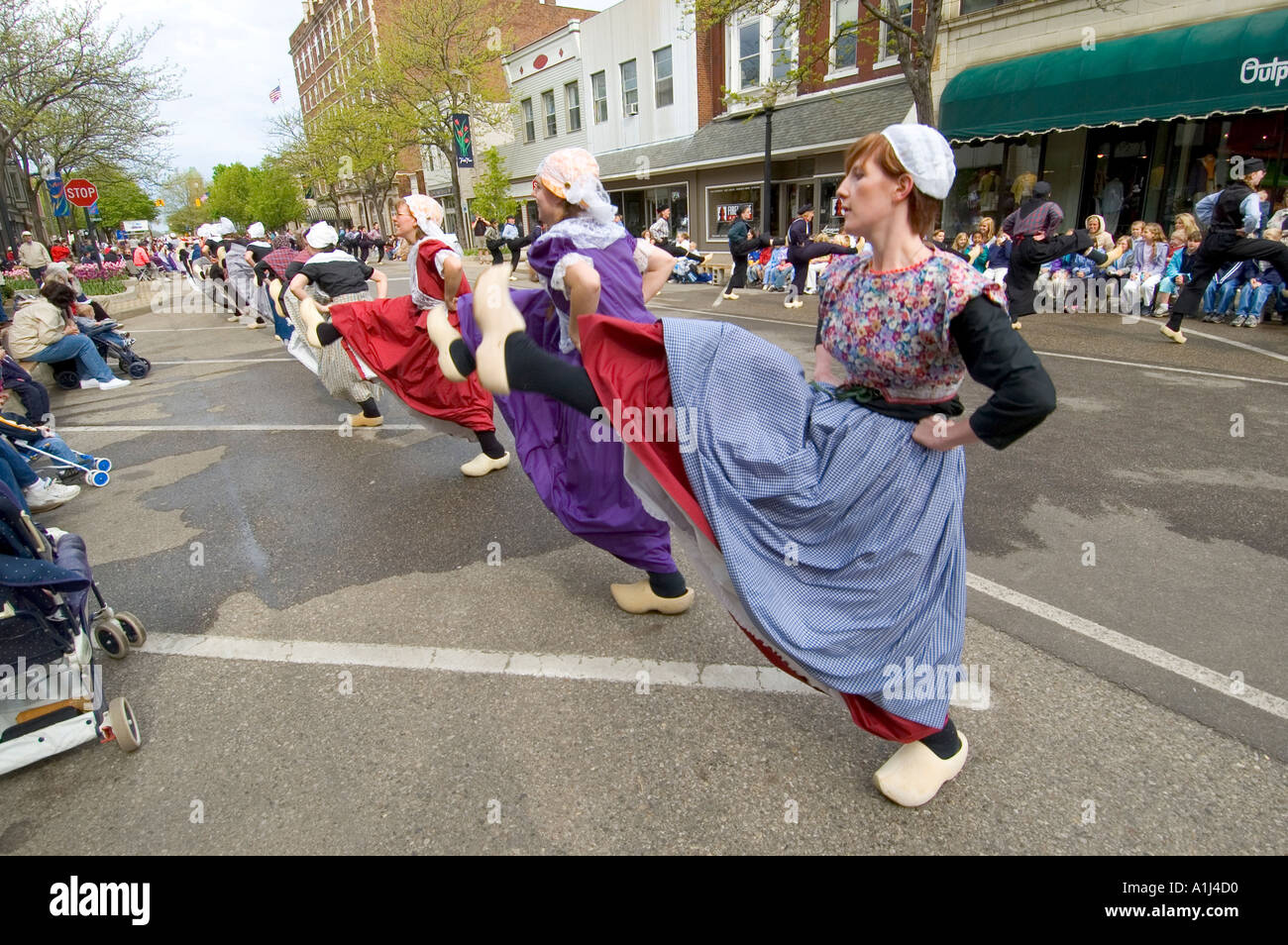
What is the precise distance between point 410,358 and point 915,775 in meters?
4.36

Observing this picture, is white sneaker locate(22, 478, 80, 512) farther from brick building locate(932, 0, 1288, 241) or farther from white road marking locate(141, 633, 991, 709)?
brick building locate(932, 0, 1288, 241)

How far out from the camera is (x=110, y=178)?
36031mm

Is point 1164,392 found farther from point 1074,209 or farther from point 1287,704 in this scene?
point 1074,209

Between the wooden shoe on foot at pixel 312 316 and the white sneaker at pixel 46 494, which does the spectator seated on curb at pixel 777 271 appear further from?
the white sneaker at pixel 46 494

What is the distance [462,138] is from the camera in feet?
109

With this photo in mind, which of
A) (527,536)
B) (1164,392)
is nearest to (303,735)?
(527,536)

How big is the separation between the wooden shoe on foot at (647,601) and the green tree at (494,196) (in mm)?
34472

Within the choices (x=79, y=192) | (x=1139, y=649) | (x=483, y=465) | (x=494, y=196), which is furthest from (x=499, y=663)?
(x=494, y=196)

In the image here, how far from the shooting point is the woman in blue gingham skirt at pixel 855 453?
1.87 meters

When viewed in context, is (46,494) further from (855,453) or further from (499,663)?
(855,453)

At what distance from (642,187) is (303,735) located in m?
29.8

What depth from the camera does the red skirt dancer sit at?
516 cm

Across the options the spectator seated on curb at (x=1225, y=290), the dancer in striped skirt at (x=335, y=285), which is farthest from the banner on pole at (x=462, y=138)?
the spectator seated on curb at (x=1225, y=290)

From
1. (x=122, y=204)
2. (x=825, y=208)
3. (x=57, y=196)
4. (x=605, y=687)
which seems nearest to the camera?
(x=605, y=687)
